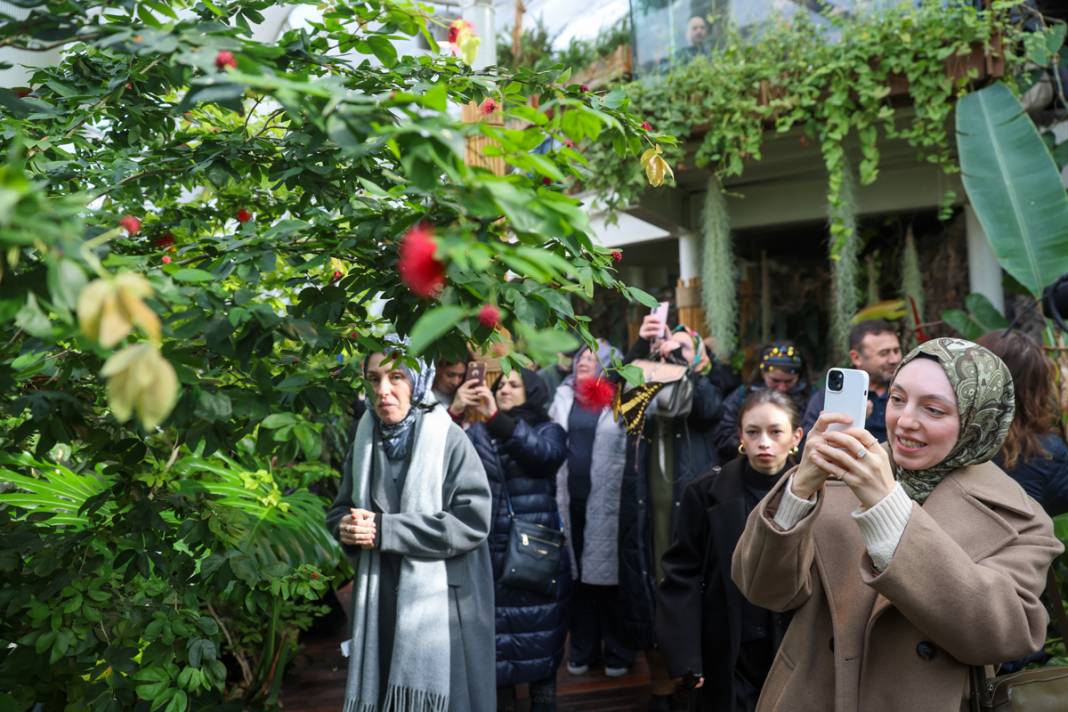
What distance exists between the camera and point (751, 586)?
78.7 inches

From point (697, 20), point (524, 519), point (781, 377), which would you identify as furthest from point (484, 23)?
point (524, 519)

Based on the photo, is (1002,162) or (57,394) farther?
(1002,162)

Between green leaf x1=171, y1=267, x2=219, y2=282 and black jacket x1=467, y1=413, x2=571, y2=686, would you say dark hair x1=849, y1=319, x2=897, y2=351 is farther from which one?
green leaf x1=171, y1=267, x2=219, y2=282

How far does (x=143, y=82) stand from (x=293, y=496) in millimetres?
2125

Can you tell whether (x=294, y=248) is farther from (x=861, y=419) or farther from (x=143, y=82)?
(x=861, y=419)

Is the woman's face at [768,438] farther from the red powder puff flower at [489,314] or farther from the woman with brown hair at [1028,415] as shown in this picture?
the red powder puff flower at [489,314]

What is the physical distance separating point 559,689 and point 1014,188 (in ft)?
11.9

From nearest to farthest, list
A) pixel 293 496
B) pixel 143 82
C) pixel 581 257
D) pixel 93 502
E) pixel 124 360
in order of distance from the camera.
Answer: pixel 124 360
pixel 581 257
pixel 143 82
pixel 93 502
pixel 293 496

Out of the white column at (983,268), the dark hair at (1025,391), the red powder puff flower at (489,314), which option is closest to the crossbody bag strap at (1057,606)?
the dark hair at (1025,391)

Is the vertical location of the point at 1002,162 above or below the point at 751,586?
above

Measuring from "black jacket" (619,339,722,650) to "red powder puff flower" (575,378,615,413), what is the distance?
0.24 metres

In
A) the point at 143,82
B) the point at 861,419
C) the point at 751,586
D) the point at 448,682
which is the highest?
the point at 143,82

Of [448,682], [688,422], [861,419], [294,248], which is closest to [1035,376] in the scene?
[861,419]

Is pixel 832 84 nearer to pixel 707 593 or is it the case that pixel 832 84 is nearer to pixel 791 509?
pixel 707 593
